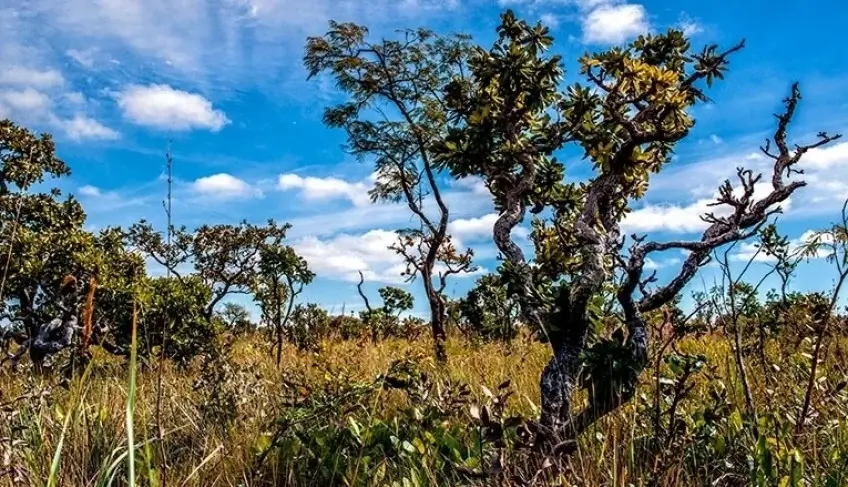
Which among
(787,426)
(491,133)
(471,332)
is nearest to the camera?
(787,426)

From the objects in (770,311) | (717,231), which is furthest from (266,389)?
(770,311)

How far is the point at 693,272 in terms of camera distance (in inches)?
175

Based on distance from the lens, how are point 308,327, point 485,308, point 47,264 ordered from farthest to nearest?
point 485,308
point 308,327
point 47,264

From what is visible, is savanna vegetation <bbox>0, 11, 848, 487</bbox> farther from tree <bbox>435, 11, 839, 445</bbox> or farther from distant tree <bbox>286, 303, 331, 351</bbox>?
distant tree <bbox>286, 303, 331, 351</bbox>

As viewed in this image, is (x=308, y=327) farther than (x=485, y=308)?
No

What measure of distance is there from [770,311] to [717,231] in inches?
295

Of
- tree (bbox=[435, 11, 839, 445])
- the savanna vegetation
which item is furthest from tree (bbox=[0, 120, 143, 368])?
tree (bbox=[435, 11, 839, 445])

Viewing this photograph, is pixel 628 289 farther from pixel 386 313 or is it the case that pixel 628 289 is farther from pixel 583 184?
pixel 386 313

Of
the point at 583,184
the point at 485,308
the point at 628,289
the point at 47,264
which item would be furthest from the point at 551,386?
the point at 485,308

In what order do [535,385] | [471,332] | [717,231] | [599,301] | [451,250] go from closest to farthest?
1. [599,301]
2. [717,231]
3. [535,385]
4. [451,250]
5. [471,332]

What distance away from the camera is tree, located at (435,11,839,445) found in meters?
4.19

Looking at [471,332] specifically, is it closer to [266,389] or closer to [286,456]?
[266,389]

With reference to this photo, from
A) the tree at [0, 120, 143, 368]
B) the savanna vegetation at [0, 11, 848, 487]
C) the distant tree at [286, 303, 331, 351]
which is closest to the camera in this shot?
the savanna vegetation at [0, 11, 848, 487]

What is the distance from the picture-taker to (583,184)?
583cm
